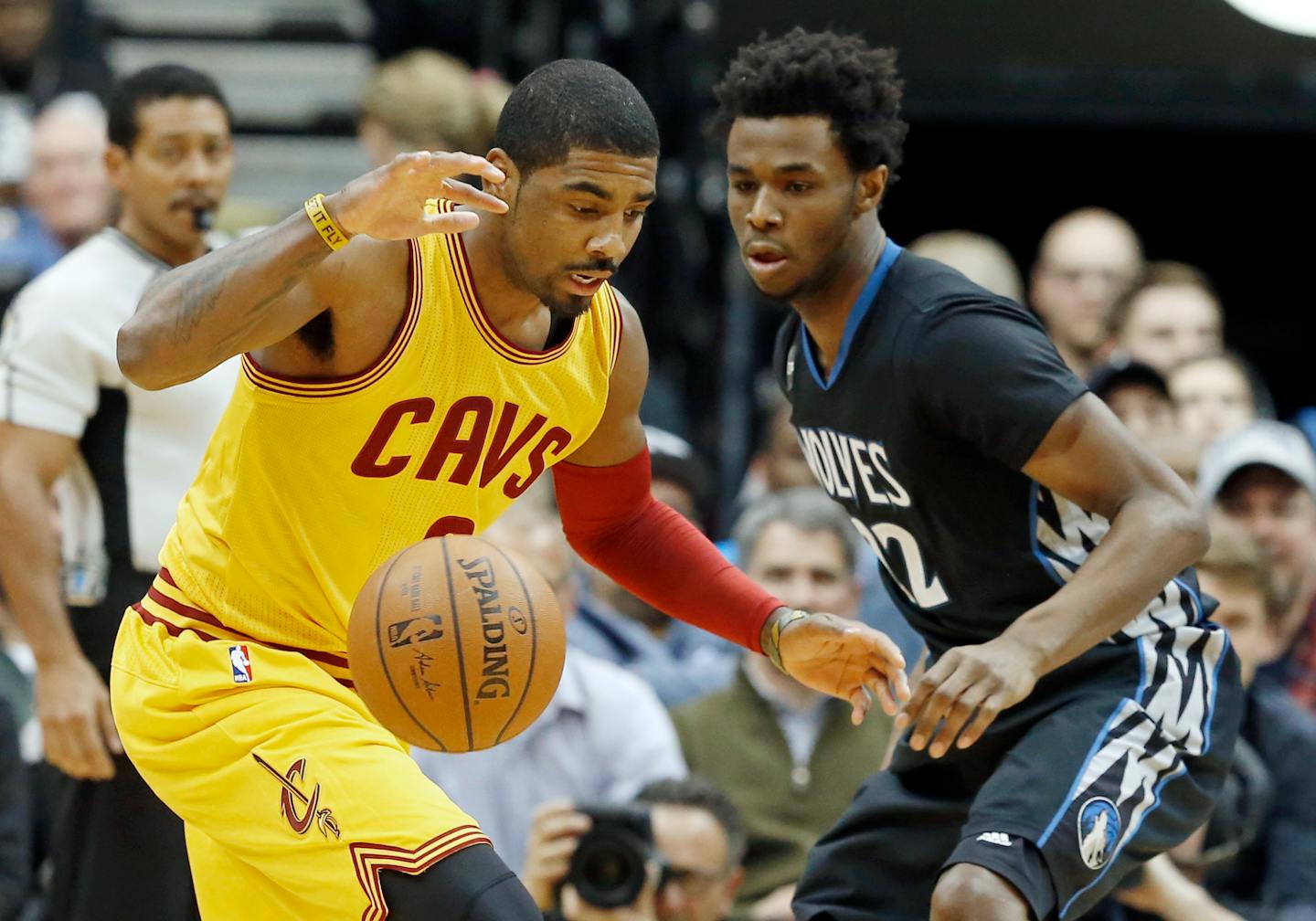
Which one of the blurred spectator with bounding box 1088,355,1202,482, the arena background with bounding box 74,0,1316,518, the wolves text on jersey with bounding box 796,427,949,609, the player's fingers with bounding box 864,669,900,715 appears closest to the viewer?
the player's fingers with bounding box 864,669,900,715

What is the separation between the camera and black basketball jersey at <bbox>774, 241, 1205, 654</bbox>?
14.4 feet

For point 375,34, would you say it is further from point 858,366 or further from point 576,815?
point 858,366

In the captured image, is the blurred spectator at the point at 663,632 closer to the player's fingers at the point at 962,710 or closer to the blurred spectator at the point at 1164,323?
the blurred spectator at the point at 1164,323

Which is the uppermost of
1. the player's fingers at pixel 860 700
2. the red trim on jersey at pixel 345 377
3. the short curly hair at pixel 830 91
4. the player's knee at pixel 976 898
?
the short curly hair at pixel 830 91

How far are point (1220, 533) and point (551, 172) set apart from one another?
3.56 meters

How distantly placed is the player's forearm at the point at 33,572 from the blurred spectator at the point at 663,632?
2.41m

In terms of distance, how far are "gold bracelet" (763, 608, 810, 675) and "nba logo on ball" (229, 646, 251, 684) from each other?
4.13 ft

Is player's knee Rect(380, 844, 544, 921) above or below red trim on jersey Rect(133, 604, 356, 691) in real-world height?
below

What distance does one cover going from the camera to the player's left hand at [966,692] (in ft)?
13.4

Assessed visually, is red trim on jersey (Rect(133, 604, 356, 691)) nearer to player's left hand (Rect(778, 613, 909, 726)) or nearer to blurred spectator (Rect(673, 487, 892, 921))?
player's left hand (Rect(778, 613, 909, 726))

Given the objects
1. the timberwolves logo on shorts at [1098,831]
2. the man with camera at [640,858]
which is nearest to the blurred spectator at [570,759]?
the man with camera at [640,858]

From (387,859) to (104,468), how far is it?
84.8 inches

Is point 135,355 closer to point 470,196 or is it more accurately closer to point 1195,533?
point 470,196

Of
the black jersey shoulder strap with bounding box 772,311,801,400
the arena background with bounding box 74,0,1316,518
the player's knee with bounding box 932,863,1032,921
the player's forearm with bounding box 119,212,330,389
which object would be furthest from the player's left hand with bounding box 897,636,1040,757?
the arena background with bounding box 74,0,1316,518
